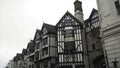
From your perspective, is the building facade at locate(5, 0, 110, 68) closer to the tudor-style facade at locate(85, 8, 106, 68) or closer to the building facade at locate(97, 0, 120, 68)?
the tudor-style facade at locate(85, 8, 106, 68)

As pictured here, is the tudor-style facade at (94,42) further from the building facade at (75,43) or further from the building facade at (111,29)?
the building facade at (111,29)

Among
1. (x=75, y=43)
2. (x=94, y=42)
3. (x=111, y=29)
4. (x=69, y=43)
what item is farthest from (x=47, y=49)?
(x=111, y=29)

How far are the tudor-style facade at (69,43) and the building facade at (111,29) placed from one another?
1398 centimetres

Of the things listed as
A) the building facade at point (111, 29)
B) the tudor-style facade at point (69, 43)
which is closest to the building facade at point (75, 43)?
the tudor-style facade at point (69, 43)

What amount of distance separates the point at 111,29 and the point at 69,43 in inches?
622

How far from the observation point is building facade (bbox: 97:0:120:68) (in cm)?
1040

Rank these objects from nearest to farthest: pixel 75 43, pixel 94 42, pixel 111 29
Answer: pixel 111 29, pixel 94 42, pixel 75 43

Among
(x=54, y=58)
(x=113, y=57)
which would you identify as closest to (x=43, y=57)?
(x=54, y=58)

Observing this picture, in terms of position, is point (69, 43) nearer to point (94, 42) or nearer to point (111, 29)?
point (94, 42)

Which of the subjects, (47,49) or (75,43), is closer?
(75,43)

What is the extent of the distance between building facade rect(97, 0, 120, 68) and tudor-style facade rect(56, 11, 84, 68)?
14.0 metres

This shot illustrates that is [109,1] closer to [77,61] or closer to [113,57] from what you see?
[113,57]

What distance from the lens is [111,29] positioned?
36.5 ft

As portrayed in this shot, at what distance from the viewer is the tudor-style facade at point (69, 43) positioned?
2528 cm
